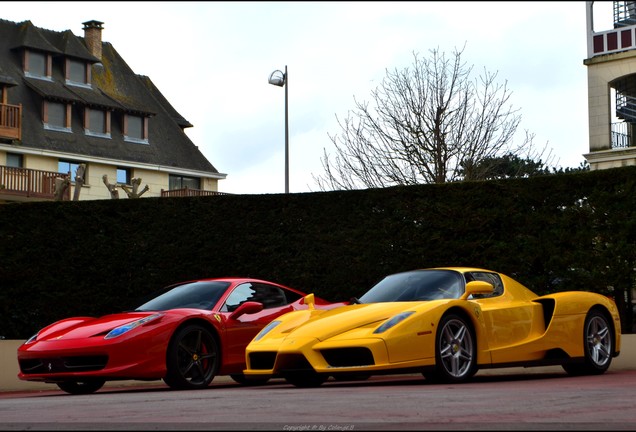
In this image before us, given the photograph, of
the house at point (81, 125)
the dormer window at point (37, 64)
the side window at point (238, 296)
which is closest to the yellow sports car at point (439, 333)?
the side window at point (238, 296)

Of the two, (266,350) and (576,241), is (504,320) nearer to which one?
(266,350)

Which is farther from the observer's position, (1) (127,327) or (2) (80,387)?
(2) (80,387)

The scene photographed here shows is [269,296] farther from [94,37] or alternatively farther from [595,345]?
[94,37]

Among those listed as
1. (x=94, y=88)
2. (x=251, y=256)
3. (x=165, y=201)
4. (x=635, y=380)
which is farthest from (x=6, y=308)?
(x=94, y=88)

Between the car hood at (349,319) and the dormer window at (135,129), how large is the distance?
47.0m

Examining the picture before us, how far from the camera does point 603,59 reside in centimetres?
3581

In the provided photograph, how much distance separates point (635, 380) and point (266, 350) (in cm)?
417

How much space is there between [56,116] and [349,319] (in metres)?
44.8

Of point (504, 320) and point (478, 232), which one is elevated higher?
point (478, 232)

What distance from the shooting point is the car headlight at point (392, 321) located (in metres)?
11.0

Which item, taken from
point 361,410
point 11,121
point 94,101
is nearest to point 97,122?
point 94,101

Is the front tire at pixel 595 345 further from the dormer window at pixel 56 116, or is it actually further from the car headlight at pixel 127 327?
the dormer window at pixel 56 116

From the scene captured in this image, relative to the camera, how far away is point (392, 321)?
36.4ft

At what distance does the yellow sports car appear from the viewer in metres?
11.0
